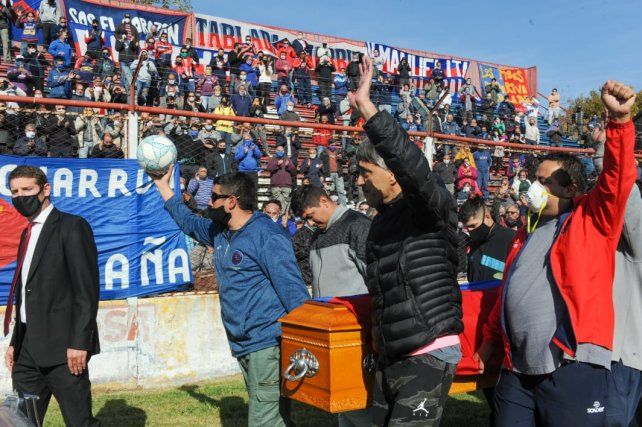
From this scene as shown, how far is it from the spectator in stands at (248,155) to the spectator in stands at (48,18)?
828 cm

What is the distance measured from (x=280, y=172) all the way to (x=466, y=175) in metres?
3.57

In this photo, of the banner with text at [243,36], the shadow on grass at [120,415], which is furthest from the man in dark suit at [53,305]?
the banner with text at [243,36]

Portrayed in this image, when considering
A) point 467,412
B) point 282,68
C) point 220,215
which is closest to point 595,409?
point 220,215

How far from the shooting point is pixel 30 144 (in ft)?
25.8

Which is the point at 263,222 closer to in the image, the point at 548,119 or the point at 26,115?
the point at 26,115

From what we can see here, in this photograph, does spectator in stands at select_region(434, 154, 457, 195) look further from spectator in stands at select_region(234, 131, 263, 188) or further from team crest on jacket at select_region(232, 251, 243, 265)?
team crest on jacket at select_region(232, 251, 243, 265)

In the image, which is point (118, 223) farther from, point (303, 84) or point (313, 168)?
point (303, 84)

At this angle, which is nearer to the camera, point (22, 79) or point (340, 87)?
point (22, 79)

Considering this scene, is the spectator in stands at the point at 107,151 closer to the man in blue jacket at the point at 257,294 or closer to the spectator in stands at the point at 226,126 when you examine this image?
the spectator in stands at the point at 226,126

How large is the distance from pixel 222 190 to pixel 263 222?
33cm

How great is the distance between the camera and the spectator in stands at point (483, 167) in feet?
34.4

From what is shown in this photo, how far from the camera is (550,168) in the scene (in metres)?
3.21

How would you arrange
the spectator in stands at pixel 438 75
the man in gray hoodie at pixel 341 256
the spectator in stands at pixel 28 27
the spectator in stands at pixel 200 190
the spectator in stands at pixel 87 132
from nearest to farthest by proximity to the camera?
the man in gray hoodie at pixel 341 256
the spectator in stands at pixel 87 132
the spectator in stands at pixel 200 190
the spectator in stands at pixel 28 27
the spectator in stands at pixel 438 75

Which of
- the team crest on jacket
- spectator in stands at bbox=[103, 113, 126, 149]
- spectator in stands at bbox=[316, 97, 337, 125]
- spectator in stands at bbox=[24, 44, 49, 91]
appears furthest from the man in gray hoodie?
spectator in stands at bbox=[316, 97, 337, 125]
